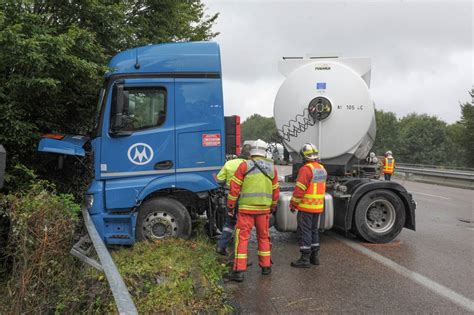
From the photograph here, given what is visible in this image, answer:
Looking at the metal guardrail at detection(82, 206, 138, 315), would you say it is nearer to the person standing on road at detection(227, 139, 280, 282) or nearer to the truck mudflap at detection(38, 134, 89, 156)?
the person standing on road at detection(227, 139, 280, 282)

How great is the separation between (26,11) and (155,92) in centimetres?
203

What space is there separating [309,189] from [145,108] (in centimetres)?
243

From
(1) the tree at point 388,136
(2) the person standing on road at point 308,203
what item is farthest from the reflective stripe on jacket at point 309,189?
(1) the tree at point 388,136

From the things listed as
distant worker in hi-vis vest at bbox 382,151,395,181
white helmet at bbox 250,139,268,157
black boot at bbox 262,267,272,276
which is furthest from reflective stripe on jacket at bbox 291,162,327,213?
distant worker in hi-vis vest at bbox 382,151,395,181

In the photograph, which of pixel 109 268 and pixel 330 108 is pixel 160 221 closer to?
pixel 109 268

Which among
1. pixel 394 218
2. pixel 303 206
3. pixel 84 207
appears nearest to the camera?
pixel 303 206

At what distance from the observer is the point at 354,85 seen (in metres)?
7.12

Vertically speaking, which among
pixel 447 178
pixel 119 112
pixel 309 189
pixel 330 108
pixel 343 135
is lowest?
pixel 447 178

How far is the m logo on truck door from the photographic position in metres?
5.96

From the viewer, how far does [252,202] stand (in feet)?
17.0

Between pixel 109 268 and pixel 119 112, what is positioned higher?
pixel 119 112

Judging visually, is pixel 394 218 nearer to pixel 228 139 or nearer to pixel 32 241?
pixel 228 139

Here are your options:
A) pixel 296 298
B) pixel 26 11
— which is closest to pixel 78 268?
pixel 296 298

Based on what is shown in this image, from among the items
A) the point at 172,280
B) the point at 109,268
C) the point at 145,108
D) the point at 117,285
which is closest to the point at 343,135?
the point at 145,108
